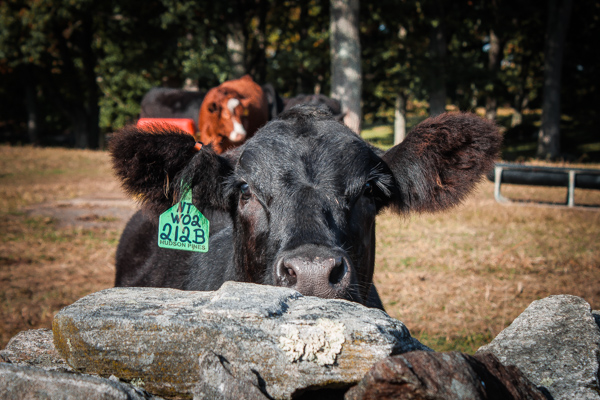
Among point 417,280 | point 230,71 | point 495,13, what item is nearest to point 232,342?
point 417,280

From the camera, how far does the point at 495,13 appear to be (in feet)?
67.9

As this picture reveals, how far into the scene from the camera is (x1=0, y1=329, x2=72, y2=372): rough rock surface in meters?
1.74

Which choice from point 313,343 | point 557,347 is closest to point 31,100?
point 313,343

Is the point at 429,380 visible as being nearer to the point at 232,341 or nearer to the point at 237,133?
the point at 232,341

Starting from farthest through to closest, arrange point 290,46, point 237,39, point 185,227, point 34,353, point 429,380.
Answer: point 290,46, point 237,39, point 185,227, point 34,353, point 429,380

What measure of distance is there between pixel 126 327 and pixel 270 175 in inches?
49.7

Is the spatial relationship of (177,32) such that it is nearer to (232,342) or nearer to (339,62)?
(339,62)

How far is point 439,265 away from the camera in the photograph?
6496 millimetres

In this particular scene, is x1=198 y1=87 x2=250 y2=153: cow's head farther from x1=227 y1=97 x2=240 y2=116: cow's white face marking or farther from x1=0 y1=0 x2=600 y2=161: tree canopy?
x1=0 y1=0 x2=600 y2=161: tree canopy

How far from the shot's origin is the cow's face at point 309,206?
2009mm

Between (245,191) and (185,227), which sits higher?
(245,191)

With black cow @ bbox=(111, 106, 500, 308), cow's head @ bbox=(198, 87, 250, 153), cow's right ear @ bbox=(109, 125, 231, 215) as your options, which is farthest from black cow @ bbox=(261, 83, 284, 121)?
cow's right ear @ bbox=(109, 125, 231, 215)

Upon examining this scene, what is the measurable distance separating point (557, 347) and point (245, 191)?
5.94ft

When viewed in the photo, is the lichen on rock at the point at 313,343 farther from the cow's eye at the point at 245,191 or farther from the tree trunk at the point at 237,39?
the tree trunk at the point at 237,39
